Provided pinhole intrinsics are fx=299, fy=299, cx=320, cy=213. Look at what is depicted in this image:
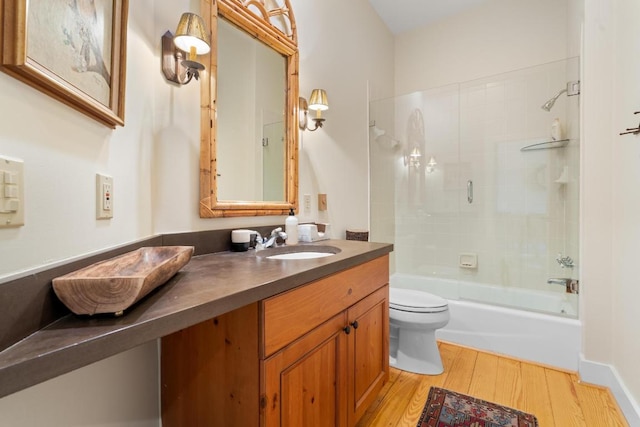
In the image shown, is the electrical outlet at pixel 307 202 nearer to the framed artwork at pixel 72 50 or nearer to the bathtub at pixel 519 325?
the framed artwork at pixel 72 50

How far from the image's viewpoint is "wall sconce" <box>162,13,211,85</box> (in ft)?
3.54

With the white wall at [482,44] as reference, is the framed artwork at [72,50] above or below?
below

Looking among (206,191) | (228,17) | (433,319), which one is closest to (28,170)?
(206,191)

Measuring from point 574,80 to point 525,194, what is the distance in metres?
0.87

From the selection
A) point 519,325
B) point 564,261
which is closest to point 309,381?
point 519,325

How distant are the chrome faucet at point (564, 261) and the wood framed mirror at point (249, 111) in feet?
6.64

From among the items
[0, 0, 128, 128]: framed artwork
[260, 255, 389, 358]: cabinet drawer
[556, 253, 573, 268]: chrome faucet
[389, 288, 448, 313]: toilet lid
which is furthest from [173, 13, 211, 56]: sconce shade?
[556, 253, 573, 268]: chrome faucet

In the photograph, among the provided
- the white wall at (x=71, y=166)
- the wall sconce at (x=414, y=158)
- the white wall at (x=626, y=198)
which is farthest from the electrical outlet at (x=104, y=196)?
the wall sconce at (x=414, y=158)

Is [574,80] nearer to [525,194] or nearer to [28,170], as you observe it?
[525,194]

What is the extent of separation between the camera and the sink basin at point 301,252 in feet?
4.69

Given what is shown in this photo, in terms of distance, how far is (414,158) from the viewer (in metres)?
2.93

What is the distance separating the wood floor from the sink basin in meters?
0.83

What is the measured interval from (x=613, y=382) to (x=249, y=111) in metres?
2.42

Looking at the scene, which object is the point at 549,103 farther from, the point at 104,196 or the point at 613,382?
the point at 104,196
